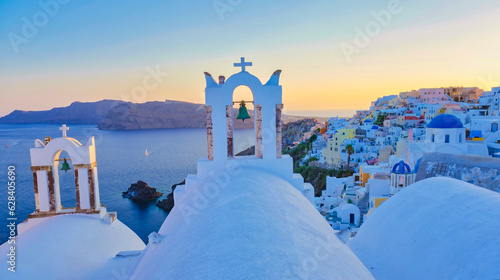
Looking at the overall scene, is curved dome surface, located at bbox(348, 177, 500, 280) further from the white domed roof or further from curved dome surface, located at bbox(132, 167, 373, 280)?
the white domed roof

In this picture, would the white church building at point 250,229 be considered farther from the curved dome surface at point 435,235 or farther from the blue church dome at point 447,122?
the blue church dome at point 447,122

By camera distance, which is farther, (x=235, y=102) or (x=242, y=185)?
(x=235, y=102)

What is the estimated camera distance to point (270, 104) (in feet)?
18.7

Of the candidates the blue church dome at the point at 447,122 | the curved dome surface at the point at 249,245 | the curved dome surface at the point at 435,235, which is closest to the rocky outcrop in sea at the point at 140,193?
the blue church dome at the point at 447,122

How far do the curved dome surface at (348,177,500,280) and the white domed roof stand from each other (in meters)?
3.97

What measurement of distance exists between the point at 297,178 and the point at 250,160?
868 mm

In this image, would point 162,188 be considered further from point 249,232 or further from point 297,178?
point 249,232

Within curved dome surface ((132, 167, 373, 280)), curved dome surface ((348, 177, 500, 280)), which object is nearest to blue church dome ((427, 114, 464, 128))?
curved dome surface ((348, 177, 500, 280))

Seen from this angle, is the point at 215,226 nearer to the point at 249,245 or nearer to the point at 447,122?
the point at 249,245

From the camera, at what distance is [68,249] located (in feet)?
16.2

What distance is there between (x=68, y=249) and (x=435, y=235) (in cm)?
512

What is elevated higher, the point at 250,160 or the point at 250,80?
the point at 250,80

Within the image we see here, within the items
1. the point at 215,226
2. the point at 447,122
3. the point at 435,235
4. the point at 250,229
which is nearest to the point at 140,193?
the point at 447,122

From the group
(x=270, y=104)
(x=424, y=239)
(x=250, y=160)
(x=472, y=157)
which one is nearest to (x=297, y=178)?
(x=250, y=160)
